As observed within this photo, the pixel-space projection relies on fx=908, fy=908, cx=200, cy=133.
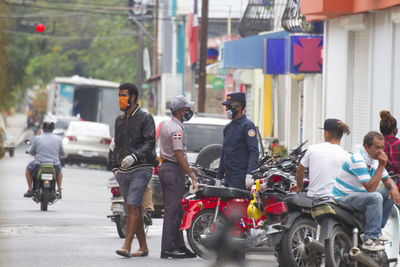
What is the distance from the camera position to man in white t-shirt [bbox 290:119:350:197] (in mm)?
8469

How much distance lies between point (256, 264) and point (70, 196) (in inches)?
464

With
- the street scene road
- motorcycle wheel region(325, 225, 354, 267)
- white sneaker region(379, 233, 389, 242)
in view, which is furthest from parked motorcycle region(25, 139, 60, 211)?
white sneaker region(379, 233, 389, 242)

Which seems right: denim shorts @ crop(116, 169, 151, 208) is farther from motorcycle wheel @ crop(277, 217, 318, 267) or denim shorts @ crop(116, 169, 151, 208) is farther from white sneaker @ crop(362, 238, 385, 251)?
white sneaker @ crop(362, 238, 385, 251)

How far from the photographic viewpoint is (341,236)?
7.98 meters

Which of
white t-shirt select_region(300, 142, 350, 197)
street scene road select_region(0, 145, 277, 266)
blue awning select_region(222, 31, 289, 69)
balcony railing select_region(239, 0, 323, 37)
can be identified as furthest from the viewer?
balcony railing select_region(239, 0, 323, 37)

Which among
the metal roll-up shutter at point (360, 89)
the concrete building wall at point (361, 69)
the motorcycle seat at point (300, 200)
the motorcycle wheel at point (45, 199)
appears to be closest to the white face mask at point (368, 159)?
the motorcycle seat at point (300, 200)

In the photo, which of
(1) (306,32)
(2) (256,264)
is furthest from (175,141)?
(1) (306,32)

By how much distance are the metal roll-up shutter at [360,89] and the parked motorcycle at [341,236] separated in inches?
367

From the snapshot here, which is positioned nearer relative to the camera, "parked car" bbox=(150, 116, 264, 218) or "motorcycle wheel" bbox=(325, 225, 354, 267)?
"motorcycle wheel" bbox=(325, 225, 354, 267)

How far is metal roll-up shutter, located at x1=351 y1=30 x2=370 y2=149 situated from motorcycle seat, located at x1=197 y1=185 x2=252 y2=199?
773 cm

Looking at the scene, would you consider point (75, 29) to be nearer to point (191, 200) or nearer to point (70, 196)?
point (70, 196)

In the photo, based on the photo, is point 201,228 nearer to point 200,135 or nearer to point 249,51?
point 200,135

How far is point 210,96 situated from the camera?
4206 cm

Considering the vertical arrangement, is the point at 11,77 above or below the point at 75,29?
below
